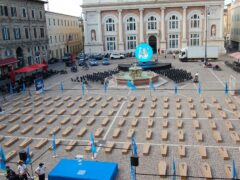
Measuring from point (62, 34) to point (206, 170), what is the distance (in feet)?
222

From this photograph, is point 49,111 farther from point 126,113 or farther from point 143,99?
point 143,99

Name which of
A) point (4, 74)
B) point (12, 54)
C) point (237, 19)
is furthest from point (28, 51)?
point (237, 19)

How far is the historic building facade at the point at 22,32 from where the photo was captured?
4466 centimetres

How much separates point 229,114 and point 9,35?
3810 cm

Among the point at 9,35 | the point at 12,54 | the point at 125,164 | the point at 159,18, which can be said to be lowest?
the point at 125,164

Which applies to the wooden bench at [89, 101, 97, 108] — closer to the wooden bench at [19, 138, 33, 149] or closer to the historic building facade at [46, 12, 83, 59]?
the wooden bench at [19, 138, 33, 149]

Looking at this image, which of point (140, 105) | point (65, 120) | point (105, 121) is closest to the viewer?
point (105, 121)

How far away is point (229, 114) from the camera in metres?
21.5

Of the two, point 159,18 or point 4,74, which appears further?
point 159,18

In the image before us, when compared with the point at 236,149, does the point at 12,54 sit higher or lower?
higher

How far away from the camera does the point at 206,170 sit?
13305mm

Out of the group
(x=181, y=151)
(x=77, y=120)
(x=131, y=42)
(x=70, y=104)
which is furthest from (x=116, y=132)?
(x=131, y=42)

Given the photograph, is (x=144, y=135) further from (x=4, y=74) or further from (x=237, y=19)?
(x=237, y=19)

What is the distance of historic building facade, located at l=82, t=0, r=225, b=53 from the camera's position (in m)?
67.0
